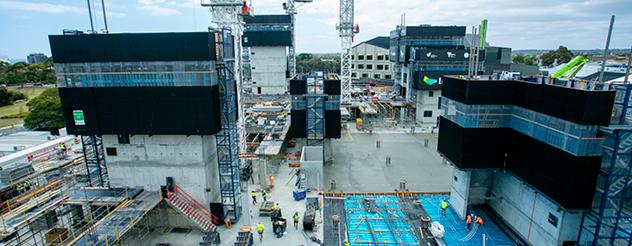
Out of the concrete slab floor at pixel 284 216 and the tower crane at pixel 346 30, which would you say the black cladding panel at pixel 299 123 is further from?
the tower crane at pixel 346 30

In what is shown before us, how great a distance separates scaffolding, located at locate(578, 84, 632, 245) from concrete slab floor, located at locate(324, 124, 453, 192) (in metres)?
13.1

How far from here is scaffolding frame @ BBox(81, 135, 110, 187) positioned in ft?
77.9

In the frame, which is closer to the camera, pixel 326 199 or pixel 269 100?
pixel 326 199

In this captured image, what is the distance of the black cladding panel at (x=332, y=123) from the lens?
118ft

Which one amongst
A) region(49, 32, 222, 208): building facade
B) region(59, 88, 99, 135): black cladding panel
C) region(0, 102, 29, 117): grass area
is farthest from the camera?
region(0, 102, 29, 117): grass area

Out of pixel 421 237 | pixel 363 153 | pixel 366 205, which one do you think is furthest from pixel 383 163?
pixel 421 237

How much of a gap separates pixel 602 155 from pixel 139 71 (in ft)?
90.7

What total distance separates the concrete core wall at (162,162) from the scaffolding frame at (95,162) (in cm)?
85

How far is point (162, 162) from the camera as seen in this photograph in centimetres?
2317

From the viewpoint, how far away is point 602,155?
1692cm

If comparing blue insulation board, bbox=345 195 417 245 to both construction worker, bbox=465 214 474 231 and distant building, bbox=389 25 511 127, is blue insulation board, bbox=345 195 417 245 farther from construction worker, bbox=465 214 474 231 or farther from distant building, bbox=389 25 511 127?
distant building, bbox=389 25 511 127

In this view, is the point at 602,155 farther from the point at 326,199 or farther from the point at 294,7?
the point at 294,7

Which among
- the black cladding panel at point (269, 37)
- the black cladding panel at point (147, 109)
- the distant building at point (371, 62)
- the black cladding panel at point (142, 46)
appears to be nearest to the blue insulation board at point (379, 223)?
the black cladding panel at point (147, 109)

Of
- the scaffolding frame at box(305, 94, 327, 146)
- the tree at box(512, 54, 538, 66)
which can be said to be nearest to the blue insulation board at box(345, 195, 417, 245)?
the scaffolding frame at box(305, 94, 327, 146)
